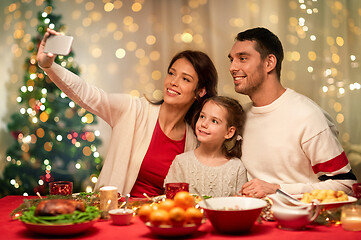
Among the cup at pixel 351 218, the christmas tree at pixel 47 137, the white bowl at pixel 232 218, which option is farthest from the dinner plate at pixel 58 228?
the christmas tree at pixel 47 137

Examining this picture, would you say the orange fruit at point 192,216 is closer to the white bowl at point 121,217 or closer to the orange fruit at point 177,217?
the orange fruit at point 177,217

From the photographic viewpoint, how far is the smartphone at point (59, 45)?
6.50ft

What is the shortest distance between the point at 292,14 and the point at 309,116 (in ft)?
5.28

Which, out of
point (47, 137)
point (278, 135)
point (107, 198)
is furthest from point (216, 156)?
point (47, 137)

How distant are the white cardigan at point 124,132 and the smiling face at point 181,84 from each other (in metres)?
0.20

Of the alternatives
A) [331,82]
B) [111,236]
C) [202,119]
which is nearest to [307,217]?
[111,236]

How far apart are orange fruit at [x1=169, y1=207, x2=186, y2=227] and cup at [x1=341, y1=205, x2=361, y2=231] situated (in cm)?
61

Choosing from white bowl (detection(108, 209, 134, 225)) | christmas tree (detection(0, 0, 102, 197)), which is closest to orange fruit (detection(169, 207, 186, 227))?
white bowl (detection(108, 209, 134, 225))

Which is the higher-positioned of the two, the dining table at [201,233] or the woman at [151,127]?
the woman at [151,127]

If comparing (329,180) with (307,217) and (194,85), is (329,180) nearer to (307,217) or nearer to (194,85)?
(307,217)

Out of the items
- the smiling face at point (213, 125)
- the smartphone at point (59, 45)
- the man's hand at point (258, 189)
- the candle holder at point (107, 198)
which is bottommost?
the man's hand at point (258, 189)

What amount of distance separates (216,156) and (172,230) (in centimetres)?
121

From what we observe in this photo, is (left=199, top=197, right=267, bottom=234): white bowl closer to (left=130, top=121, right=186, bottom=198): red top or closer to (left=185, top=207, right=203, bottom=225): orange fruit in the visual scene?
(left=185, top=207, right=203, bottom=225): orange fruit

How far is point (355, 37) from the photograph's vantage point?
3.70 metres
